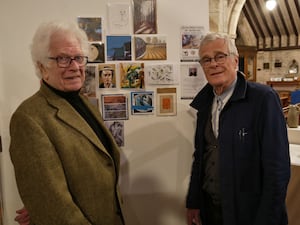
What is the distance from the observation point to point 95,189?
115 centimetres

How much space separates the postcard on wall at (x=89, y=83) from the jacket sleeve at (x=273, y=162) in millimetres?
980

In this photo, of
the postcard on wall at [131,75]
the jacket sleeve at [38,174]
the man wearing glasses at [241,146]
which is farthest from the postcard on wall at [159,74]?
the jacket sleeve at [38,174]

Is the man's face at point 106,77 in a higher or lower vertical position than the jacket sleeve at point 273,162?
higher

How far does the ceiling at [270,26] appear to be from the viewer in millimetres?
9844

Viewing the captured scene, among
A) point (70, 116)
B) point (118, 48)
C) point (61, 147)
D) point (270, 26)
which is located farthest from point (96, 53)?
point (270, 26)

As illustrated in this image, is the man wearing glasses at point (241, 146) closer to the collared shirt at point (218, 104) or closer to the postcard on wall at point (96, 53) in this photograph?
the collared shirt at point (218, 104)

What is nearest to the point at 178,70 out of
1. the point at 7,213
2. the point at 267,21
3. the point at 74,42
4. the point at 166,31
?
the point at 166,31

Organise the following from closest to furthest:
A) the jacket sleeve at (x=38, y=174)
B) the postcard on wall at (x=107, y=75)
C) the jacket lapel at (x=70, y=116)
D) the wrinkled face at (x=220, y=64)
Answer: the jacket sleeve at (x=38, y=174), the jacket lapel at (x=70, y=116), the wrinkled face at (x=220, y=64), the postcard on wall at (x=107, y=75)

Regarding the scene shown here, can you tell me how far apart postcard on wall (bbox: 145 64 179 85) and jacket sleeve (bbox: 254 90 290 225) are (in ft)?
2.23

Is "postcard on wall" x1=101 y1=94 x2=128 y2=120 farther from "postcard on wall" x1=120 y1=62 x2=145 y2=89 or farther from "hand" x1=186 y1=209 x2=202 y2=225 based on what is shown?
"hand" x1=186 y1=209 x2=202 y2=225

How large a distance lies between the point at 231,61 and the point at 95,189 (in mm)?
857

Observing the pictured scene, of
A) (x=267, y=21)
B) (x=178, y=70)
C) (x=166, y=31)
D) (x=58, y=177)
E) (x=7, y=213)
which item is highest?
(x=267, y=21)

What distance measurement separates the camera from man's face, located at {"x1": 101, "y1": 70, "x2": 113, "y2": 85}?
1.74m

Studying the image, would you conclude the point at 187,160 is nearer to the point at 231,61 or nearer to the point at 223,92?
the point at 223,92
